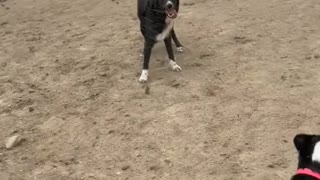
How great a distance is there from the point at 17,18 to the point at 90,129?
3510 mm

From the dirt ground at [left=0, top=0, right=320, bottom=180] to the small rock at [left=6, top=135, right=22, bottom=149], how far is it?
6cm

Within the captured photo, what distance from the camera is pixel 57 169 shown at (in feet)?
13.9

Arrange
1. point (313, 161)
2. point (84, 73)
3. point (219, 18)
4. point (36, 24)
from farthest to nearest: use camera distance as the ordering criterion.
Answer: point (36, 24), point (219, 18), point (84, 73), point (313, 161)

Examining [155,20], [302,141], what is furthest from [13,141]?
[302,141]

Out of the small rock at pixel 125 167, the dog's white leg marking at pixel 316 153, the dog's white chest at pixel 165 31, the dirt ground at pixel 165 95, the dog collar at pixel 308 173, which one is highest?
the dog's white leg marking at pixel 316 153

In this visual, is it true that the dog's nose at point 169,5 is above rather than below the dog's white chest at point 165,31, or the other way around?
above

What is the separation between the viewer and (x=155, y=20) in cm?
530

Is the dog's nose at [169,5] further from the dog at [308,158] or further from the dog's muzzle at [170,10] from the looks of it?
the dog at [308,158]

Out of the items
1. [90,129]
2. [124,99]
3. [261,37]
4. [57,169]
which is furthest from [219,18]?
[57,169]

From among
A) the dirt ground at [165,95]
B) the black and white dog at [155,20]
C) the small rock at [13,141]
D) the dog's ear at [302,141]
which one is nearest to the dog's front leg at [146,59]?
the black and white dog at [155,20]

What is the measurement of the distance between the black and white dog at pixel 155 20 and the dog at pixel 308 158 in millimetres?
2620

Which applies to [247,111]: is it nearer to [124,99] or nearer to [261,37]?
[124,99]

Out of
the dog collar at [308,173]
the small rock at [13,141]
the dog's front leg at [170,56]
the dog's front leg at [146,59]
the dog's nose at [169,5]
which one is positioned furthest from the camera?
the dog's front leg at [170,56]

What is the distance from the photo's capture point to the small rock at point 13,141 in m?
4.58
